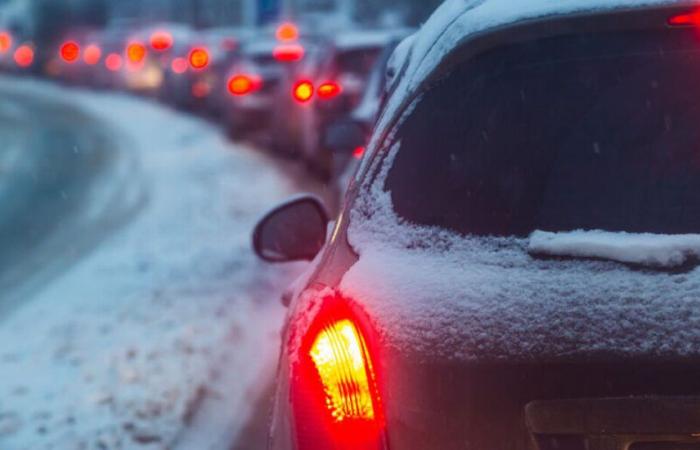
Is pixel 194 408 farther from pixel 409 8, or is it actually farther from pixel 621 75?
pixel 409 8

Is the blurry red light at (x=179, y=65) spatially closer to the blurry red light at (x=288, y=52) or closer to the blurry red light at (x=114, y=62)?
the blurry red light at (x=288, y=52)

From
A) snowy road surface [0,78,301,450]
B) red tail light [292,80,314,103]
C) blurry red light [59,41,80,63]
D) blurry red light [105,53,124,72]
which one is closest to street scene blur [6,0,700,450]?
snowy road surface [0,78,301,450]

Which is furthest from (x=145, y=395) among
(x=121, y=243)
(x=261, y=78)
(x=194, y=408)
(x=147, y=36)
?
(x=147, y=36)

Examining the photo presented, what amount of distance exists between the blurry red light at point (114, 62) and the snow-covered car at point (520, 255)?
37986mm

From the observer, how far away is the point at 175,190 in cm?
1547

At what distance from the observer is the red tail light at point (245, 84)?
21.2 m

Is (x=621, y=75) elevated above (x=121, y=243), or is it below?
above

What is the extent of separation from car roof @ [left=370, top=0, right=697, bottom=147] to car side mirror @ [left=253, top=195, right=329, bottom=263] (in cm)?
89

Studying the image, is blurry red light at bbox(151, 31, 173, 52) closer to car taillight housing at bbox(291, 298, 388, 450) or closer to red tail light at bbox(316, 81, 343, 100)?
red tail light at bbox(316, 81, 343, 100)

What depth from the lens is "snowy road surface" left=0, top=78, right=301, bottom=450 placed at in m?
5.66

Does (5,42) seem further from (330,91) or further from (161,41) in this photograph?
(330,91)

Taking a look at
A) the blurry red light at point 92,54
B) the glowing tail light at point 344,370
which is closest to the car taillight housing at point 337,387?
the glowing tail light at point 344,370

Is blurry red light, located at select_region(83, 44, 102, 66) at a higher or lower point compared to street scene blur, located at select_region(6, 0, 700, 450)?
higher

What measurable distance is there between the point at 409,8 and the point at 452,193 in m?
33.8
